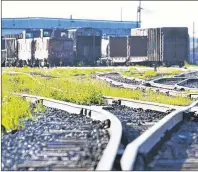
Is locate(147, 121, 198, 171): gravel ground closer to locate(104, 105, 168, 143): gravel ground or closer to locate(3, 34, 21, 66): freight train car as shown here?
locate(104, 105, 168, 143): gravel ground

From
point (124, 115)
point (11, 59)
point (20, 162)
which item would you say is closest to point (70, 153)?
point (20, 162)

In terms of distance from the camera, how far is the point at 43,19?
77250 mm

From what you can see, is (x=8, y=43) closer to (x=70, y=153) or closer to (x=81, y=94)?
(x=81, y=94)

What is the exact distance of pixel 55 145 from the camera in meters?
5.94

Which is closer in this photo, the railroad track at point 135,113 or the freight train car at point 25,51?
the railroad track at point 135,113

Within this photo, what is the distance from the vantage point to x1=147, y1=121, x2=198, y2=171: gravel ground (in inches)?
204

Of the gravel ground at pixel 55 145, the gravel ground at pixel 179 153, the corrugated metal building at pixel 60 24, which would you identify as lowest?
the gravel ground at pixel 179 153

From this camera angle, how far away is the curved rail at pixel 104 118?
4.57 m

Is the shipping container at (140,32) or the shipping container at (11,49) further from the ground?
the shipping container at (140,32)

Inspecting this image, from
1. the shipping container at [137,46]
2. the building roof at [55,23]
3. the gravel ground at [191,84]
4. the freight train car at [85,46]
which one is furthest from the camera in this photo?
the building roof at [55,23]

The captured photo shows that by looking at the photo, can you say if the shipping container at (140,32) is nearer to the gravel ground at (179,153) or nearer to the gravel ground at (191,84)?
the gravel ground at (191,84)

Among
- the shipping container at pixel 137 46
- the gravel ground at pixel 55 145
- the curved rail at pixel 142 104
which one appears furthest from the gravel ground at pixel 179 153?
the shipping container at pixel 137 46

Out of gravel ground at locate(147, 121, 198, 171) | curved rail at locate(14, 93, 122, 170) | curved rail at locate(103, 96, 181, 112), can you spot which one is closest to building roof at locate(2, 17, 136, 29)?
curved rail at locate(103, 96, 181, 112)

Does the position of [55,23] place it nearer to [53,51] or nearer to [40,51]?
[40,51]
